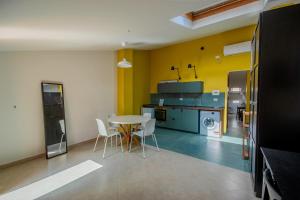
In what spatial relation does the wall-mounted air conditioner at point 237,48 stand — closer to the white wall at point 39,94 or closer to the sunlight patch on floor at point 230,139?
the sunlight patch on floor at point 230,139

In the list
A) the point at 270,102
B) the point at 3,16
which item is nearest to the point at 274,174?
the point at 270,102

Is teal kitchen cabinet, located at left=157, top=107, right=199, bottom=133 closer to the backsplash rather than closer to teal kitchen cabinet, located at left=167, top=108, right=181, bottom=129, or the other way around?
teal kitchen cabinet, located at left=167, top=108, right=181, bottom=129

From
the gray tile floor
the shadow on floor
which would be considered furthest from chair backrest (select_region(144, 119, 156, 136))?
the shadow on floor

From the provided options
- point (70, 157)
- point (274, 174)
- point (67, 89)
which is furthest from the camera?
point (67, 89)

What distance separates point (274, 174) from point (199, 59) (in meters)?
4.78

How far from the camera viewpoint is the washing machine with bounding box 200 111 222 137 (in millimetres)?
4678

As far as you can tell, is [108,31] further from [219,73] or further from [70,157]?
[219,73]

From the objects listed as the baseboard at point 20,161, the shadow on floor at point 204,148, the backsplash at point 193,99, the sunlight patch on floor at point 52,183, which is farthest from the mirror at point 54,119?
the backsplash at point 193,99

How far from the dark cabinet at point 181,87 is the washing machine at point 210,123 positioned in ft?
2.96

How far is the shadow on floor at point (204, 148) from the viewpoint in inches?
123

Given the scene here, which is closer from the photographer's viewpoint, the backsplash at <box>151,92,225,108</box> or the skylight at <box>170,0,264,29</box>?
the skylight at <box>170,0,264,29</box>

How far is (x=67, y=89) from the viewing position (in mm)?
3861

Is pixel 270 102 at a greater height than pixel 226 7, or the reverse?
pixel 226 7

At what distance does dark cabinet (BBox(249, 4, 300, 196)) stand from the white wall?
3.88m
